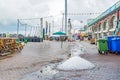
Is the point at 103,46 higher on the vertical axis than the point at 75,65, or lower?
higher

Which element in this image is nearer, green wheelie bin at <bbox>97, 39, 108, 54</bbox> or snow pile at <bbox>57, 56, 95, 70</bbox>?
snow pile at <bbox>57, 56, 95, 70</bbox>

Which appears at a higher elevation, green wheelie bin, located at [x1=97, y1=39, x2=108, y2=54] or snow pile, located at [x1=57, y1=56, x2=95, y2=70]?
green wheelie bin, located at [x1=97, y1=39, x2=108, y2=54]

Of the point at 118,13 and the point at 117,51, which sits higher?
the point at 118,13

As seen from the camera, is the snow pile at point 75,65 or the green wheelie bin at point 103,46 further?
the green wheelie bin at point 103,46

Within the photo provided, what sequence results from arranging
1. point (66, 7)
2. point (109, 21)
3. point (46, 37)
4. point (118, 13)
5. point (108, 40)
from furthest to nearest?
point (46, 37) → point (66, 7) → point (109, 21) → point (118, 13) → point (108, 40)

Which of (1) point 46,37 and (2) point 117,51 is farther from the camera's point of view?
(1) point 46,37

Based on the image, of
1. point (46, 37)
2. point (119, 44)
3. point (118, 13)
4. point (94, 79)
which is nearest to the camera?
point (94, 79)

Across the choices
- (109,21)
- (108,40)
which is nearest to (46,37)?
(109,21)

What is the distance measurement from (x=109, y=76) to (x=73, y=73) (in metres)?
1.71

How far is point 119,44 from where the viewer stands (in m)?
23.4

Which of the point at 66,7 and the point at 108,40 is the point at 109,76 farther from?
the point at 66,7

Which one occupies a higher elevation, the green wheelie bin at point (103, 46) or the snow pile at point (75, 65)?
the green wheelie bin at point (103, 46)

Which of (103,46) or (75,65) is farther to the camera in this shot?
(103,46)

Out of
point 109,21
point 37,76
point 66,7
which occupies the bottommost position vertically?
point 37,76
